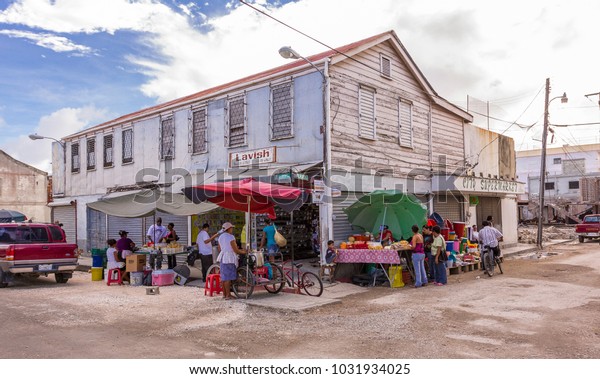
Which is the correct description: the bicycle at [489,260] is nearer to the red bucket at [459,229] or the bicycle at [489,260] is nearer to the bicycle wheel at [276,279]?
the red bucket at [459,229]

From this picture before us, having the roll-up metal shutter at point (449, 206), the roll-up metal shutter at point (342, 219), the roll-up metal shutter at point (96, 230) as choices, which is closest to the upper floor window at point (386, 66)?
the roll-up metal shutter at point (342, 219)

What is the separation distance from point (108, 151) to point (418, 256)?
1661 cm

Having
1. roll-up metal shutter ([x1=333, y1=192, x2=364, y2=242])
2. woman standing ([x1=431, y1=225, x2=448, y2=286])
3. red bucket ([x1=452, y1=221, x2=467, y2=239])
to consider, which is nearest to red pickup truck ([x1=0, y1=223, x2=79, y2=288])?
roll-up metal shutter ([x1=333, y1=192, x2=364, y2=242])

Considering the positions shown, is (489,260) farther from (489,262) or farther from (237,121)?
(237,121)

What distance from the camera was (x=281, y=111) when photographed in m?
16.2

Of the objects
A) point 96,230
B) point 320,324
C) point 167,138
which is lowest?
point 320,324

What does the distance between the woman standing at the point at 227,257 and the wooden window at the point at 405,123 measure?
9.14m

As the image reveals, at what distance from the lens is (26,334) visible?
8070mm

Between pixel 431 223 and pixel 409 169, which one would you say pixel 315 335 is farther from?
pixel 409 169

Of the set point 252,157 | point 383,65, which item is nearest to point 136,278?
point 252,157

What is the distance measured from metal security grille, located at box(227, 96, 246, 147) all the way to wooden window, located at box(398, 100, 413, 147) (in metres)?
5.70

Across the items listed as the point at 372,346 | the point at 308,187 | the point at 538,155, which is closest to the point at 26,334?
the point at 372,346

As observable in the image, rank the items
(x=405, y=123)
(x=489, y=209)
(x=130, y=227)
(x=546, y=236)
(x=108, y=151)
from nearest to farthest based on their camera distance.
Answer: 1. (x=405, y=123)
2. (x=130, y=227)
3. (x=489, y=209)
4. (x=108, y=151)
5. (x=546, y=236)

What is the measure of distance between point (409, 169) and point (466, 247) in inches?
138
